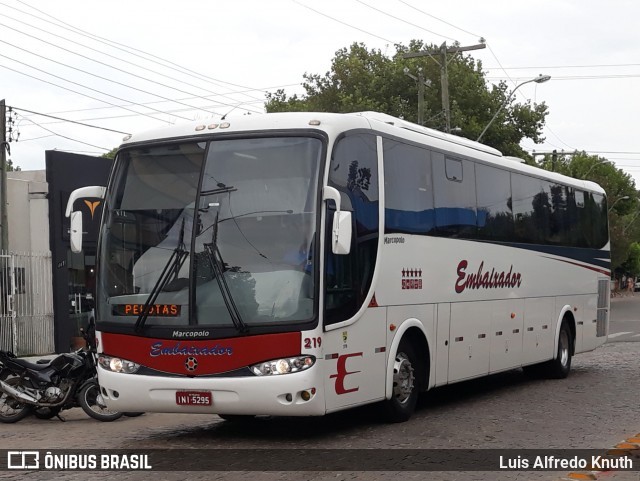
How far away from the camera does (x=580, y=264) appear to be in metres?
18.5

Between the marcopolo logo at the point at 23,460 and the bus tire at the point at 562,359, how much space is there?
10.3 meters

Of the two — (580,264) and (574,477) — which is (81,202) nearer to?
(580,264)

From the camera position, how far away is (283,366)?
9.46m

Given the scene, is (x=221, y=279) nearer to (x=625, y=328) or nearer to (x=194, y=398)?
(x=194, y=398)

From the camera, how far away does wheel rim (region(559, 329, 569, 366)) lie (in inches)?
693

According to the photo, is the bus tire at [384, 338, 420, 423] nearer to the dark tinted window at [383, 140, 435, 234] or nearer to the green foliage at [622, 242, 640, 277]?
the dark tinted window at [383, 140, 435, 234]

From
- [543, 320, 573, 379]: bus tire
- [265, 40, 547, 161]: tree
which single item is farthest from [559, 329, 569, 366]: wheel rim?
[265, 40, 547, 161]: tree

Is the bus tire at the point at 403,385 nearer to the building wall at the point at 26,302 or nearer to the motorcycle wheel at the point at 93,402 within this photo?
the motorcycle wheel at the point at 93,402

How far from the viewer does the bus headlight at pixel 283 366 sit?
372 inches

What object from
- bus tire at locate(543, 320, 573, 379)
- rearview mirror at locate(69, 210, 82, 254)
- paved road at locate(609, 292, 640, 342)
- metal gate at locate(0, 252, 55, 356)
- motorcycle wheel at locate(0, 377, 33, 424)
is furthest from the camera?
paved road at locate(609, 292, 640, 342)

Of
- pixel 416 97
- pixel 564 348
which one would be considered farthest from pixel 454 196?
pixel 416 97

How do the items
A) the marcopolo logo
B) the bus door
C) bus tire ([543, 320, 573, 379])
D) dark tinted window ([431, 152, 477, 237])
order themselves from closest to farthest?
the marcopolo logo < the bus door < dark tinted window ([431, 152, 477, 237]) < bus tire ([543, 320, 573, 379])

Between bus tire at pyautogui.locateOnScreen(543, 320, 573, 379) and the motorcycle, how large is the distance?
837 cm

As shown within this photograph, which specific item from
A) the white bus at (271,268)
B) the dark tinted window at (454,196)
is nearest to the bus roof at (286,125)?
the white bus at (271,268)
